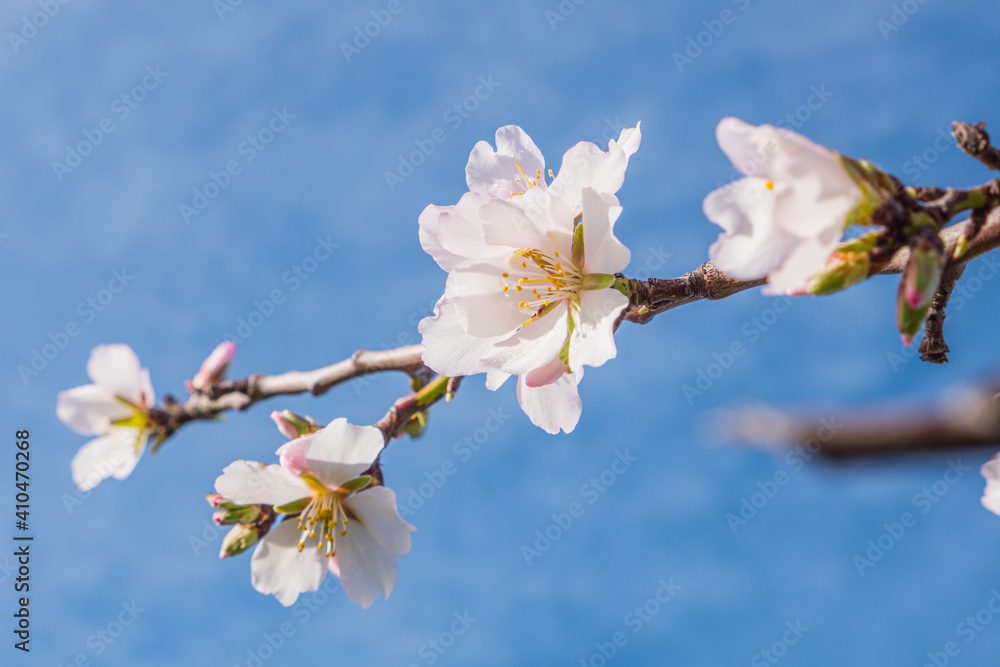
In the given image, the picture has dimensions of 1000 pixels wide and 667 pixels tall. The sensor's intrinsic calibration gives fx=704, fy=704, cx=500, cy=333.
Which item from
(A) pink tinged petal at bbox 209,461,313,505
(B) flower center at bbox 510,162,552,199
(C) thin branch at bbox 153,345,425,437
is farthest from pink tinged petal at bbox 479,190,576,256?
(A) pink tinged petal at bbox 209,461,313,505

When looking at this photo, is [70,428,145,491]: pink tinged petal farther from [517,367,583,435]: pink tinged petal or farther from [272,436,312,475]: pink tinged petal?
[517,367,583,435]: pink tinged petal

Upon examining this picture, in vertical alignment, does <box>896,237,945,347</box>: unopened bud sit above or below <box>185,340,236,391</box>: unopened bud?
below

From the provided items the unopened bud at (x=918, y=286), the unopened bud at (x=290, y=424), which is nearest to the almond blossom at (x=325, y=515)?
the unopened bud at (x=290, y=424)

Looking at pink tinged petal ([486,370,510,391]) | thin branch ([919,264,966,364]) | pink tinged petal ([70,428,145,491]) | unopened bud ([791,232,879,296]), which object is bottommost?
thin branch ([919,264,966,364])

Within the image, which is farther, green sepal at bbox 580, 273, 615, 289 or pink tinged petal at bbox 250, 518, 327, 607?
pink tinged petal at bbox 250, 518, 327, 607

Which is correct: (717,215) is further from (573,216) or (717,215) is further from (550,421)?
(550,421)

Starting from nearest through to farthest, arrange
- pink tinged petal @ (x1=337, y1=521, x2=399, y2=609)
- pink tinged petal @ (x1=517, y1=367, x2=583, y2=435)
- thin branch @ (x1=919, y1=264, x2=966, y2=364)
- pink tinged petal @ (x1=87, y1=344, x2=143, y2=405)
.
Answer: thin branch @ (x1=919, y1=264, x2=966, y2=364)
pink tinged petal @ (x1=517, y1=367, x2=583, y2=435)
pink tinged petal @ (x1=337, y1=521, x2=399, y2=609)
pink tinged petal @ (x1=87, y1=344, x2=143, y2=405)

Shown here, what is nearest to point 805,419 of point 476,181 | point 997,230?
point 997,230
